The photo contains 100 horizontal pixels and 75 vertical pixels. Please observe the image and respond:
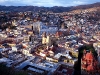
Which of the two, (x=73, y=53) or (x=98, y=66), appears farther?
(x=73, y=53)

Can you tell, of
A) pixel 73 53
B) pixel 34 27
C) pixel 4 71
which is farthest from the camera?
pixel 34 27

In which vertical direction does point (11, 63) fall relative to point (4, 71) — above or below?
below

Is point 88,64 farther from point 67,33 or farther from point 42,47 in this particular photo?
point 67,33

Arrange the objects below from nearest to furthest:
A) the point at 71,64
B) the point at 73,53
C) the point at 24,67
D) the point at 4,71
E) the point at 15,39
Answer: the point at 4,71, the point at 24,67, the point at 71,64, the point at 73,53, the point at 15,39

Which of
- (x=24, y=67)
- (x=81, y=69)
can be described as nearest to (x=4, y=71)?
(x=24, y=67)

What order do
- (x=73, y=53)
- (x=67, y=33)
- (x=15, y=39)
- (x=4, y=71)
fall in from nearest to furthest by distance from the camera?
(x=4, y=71), (x=73, y=53), (x=15, y=39), (x=67, y=33)

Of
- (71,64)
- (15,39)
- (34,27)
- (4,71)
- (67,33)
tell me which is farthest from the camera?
(34,27)

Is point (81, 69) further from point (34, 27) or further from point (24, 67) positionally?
point (34, 27)

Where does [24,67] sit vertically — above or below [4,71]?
below

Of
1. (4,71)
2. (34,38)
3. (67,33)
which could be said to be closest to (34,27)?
(67,33)
